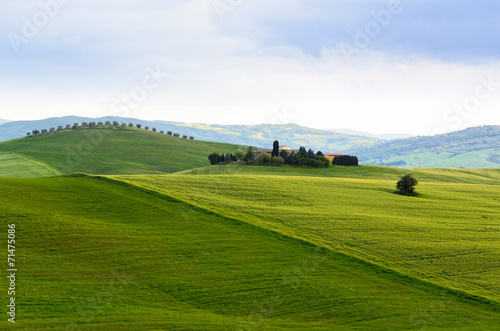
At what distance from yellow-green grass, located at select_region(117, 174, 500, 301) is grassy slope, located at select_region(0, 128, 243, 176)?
2920 inches

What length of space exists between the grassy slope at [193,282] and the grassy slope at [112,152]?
88.7 meters

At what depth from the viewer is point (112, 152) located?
156 m

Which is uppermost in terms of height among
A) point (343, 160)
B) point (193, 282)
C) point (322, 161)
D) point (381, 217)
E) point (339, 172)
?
point (343, 160)

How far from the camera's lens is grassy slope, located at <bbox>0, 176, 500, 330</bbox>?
986 inches

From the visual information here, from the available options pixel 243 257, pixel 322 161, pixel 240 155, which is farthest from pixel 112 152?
pixel 243 257

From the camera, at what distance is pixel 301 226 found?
4422cm

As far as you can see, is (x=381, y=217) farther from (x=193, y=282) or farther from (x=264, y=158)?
(x=264, y=158)

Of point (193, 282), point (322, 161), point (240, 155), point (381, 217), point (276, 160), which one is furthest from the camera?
point (240, 155)

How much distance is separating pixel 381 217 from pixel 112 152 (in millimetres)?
129098

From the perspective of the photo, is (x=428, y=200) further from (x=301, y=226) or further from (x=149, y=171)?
(x=149, y=171)

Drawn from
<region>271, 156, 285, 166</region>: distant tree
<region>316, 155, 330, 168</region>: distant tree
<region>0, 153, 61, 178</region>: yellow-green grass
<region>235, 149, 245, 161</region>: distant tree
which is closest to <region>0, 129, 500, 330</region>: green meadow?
<region>271, 156, 285, 166</region>: distant tree

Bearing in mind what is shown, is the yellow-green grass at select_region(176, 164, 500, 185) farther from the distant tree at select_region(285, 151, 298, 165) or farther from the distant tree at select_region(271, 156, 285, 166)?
the distant tree at select_region(271, 156, 285, 166)

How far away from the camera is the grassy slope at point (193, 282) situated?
25047mm

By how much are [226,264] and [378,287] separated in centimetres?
1256
